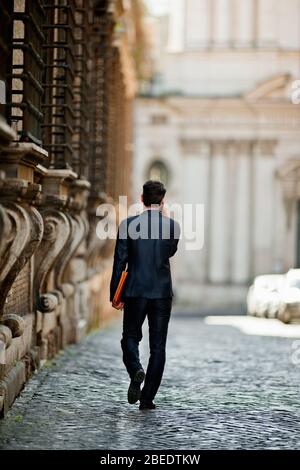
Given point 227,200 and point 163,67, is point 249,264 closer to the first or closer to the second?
point 227,200

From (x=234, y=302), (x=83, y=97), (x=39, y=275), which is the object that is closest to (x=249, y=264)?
(x=234, y=302)

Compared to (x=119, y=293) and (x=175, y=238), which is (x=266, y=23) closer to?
(x=175, y=238)

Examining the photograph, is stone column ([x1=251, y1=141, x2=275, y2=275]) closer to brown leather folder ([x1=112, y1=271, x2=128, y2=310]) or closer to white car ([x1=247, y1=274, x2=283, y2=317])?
white car ([x1=247, y1=274, x2=283, y2=317])

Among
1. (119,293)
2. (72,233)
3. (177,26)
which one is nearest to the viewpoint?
(119,293)

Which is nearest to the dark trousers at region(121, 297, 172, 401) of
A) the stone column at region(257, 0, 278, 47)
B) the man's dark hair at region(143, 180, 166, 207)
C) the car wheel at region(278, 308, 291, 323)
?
the man's dark hair at region(143, 180, 166, 207)

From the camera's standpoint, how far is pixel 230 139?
43281 mm

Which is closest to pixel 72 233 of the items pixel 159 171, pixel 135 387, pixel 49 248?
pixel 49 248

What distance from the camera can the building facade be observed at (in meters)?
8.18

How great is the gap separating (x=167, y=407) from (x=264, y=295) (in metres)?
19.7

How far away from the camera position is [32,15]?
916 centimetres

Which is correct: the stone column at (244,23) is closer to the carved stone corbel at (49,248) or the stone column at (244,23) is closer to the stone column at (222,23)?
the stone column at (222,23)

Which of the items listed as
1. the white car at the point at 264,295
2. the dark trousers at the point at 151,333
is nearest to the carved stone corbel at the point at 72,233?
the dark trousers at the point at 151,333

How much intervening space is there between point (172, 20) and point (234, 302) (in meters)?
11.2

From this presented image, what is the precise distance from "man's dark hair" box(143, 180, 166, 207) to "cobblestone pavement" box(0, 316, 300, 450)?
5.00ft
